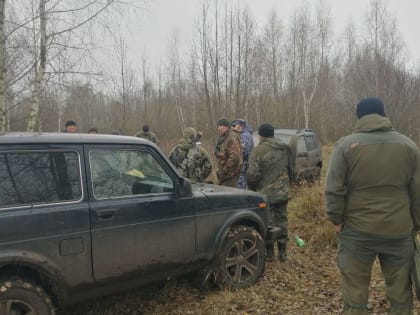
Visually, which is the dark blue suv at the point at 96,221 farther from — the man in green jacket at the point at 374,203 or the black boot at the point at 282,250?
the man in green jacket at the point at 374,203

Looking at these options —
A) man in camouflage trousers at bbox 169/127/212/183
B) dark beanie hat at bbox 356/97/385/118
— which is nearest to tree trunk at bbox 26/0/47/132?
man in camouflage trousers at bbox 169/127/212/183

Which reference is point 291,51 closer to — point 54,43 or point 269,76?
point 269,76

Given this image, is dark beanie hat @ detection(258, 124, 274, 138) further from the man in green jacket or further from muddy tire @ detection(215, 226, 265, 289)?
the man in green jacket

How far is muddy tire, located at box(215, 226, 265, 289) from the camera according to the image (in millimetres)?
4273

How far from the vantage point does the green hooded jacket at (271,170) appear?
543 centimetres

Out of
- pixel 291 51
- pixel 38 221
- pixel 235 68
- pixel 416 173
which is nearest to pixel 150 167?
pixel 38 221

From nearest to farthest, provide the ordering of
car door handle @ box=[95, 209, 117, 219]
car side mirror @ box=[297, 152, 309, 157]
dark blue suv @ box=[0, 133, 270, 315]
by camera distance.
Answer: dark blue suv @ box=[0, 133, 270, 315] < car door handle @ box=[95, 209, 117, 219] < car side mirror @ box=[297, 152, 309, 157]

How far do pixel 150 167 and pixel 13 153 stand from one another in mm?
1289

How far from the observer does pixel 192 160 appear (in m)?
6.28

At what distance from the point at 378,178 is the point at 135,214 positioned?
2132 millimetres

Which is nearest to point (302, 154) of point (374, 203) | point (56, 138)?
point (374, 203)

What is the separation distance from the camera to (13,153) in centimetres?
293

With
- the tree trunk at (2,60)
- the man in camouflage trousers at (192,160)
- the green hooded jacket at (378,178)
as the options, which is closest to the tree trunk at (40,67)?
the tree trunk at (2,60)

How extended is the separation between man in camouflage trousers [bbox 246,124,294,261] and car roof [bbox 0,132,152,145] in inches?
84.3
